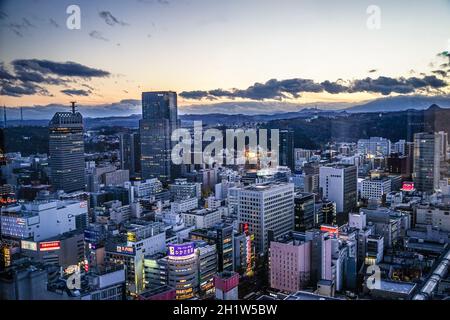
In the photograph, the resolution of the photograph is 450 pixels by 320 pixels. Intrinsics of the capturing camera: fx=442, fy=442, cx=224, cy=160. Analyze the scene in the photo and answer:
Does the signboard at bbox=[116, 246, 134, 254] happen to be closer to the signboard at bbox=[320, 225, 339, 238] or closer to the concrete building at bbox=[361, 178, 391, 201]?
the signboard at bbox=[320, 225, 339, 238]

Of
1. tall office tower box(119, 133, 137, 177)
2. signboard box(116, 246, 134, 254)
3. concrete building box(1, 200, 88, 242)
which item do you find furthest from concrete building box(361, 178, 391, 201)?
concrete building box(1, 200, 88, 242)

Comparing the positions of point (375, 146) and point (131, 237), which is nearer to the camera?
point (131, 237)

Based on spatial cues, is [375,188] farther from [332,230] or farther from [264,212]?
[332,230]

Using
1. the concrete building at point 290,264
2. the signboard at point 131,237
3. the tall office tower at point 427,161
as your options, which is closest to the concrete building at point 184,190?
the signboard at point 131,237

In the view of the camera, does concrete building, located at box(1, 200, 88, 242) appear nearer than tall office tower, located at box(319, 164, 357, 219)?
Yes

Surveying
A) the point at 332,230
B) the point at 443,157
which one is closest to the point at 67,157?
the point at 332,230

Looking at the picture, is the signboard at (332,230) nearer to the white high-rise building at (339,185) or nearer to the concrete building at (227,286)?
the concrete building at (227,286)
